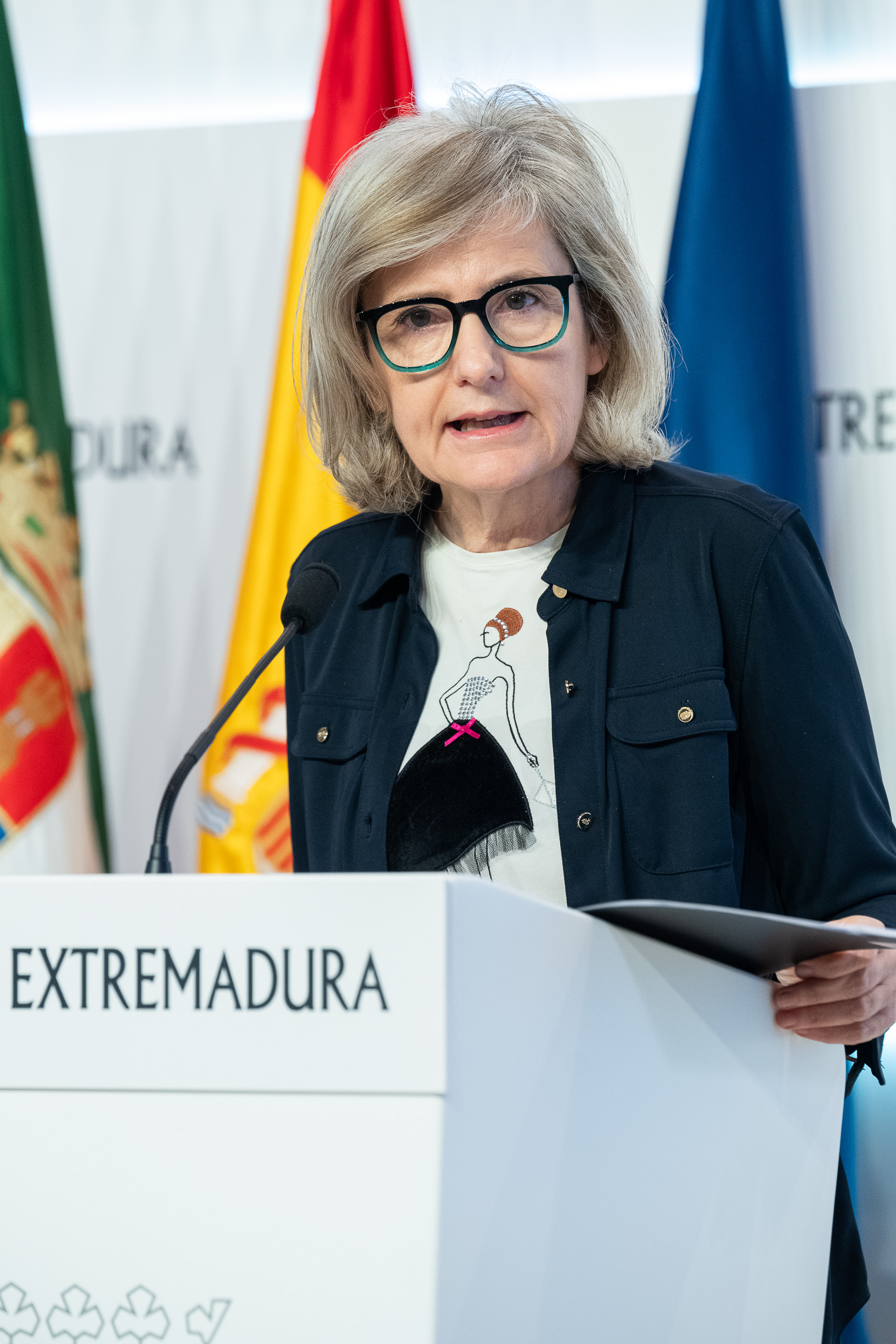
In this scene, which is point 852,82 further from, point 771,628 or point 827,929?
point 827,929

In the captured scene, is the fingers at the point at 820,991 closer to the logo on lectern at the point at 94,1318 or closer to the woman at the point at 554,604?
the woman at the point at 554,604

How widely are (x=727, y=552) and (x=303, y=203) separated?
5.24 feet

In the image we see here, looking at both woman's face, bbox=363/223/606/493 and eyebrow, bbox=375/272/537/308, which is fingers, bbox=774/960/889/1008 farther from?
eyebrow, bbox=375/272/537/308

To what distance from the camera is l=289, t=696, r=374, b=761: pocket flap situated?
1.37m

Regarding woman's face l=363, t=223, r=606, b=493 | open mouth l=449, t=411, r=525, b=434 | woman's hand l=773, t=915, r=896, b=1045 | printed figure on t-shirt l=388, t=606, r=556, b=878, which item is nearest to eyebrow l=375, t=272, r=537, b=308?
woman's face l=363, t=223, r=606, b=493

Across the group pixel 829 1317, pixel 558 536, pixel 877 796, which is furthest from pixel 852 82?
pixel 829 1317

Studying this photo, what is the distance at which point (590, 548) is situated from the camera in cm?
132

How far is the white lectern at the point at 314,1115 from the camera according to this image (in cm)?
62

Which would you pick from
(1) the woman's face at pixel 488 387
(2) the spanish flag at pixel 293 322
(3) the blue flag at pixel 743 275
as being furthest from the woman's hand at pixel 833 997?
(2) the spanish flag at pixel 293 322

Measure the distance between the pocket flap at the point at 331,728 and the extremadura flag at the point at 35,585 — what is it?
1207mm

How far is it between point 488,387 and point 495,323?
0.24ft

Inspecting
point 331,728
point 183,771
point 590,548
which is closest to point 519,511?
point 590,548

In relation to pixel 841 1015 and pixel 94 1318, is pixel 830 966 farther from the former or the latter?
pixel 94 1318

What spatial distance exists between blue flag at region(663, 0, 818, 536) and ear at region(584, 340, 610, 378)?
919 millimetres
